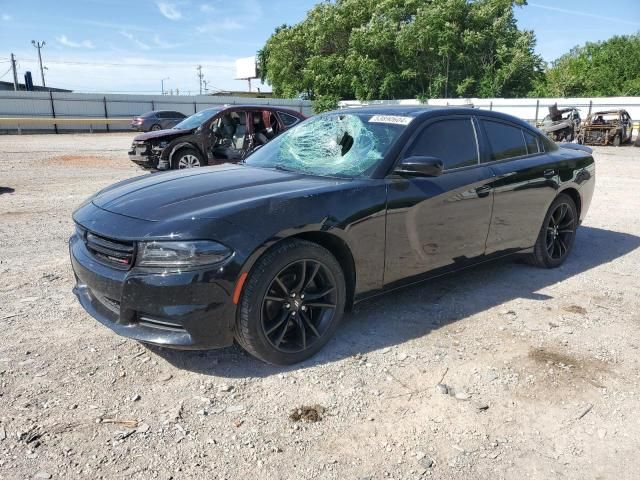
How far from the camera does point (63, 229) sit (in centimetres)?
643

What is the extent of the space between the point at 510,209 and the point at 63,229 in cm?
527

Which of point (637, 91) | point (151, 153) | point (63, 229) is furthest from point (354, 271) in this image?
point (637, 91)

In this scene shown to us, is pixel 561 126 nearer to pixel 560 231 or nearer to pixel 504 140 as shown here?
pixel 560 231

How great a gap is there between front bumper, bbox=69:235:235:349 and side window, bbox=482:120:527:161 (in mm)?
2765

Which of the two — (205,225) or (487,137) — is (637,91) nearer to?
(487,137)

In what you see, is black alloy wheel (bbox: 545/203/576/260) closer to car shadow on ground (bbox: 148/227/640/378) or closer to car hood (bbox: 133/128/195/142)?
car shadow on ground (bbox: 148/227/640/378)

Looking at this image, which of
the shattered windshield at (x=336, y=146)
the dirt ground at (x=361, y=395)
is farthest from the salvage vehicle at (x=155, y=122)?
the shattered windshield at (x=336, y=146)

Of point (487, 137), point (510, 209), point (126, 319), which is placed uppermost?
point (487, 137)

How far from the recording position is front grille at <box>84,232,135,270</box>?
9.28 feet

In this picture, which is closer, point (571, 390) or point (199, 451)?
point (199, 451)

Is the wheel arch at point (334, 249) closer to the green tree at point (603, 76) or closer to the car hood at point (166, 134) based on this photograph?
the car hood at point (166, 134)

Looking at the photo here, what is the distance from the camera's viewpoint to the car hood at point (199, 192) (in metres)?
2.95

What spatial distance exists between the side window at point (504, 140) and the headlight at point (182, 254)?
2.70 m

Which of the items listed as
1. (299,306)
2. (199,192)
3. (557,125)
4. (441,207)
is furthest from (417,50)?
(299,306)
